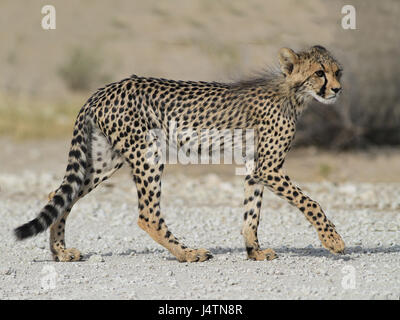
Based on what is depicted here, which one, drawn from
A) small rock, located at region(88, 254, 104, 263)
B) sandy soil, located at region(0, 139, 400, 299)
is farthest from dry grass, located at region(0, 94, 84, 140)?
small rock, located at region(88, 254, 104, 263)

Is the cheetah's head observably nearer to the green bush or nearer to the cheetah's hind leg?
the cheetah's hind leg

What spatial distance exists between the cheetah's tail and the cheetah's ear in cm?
164

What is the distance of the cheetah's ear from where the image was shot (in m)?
6.53

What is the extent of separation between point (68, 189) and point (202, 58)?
1523 centimetres

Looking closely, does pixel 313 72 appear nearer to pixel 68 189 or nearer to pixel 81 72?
pixel 68 189

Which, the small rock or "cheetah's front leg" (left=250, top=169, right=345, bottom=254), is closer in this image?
"cheetah's front leg" (left=250, top=169, right=345, bottom=254)

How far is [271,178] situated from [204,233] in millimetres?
1884

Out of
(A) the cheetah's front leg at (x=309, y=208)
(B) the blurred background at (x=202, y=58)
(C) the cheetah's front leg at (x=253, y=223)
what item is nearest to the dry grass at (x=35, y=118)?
(B) the blurred background at (x=202, y=58)

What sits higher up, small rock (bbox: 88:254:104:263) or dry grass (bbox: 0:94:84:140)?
dry grass (bbox: 0:94:84:140)

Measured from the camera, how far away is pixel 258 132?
21.4 ft

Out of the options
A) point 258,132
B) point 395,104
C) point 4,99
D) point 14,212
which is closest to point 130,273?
point 258,132

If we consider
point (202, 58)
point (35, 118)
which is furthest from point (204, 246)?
point (202, 58)

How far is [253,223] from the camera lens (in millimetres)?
6562
